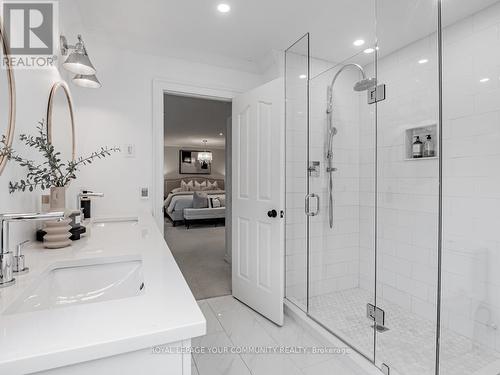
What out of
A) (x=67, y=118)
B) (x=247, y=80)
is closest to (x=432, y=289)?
(x=247, y=80)

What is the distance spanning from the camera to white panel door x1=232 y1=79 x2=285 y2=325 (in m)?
2.24

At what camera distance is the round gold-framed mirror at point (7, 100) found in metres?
1.02

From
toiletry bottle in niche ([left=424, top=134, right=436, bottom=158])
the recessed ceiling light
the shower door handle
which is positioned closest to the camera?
toiletry bottle in niche ([left=424, top=134, right=436, bottom=158])

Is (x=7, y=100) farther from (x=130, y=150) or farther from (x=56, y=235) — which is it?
(x=130, y=150)

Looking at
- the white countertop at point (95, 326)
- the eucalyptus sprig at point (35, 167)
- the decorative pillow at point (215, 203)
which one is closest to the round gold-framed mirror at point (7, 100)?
the eucalyptus sprig at point (35, 167)

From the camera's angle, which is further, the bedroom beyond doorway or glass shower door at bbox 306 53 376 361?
the bedroom beyond doorway

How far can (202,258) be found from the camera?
4.22 metres

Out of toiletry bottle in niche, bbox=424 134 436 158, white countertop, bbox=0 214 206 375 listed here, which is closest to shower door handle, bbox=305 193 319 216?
toiletry bottle in niche, bbox=424 134 436 158

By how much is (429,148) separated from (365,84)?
76 centimetres

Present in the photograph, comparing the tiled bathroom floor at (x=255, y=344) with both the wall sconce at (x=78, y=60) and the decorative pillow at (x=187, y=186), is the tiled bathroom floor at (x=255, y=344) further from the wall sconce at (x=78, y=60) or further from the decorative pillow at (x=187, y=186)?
the decorative pillow at (x=187, y=186)

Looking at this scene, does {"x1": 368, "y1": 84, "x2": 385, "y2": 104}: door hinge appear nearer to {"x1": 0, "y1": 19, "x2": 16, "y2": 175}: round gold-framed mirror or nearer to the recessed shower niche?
the recessed shower niche

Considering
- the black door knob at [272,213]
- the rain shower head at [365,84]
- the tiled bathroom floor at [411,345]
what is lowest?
the tiled bathroom floor at [411,345]

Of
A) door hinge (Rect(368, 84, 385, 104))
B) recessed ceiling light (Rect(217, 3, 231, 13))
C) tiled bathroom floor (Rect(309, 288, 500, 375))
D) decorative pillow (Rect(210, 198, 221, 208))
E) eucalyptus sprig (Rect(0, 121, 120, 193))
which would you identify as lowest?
tiled bathroom floor (Rect(309, 288, 500, 375))

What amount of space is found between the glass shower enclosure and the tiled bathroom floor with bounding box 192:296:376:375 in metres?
0.18
